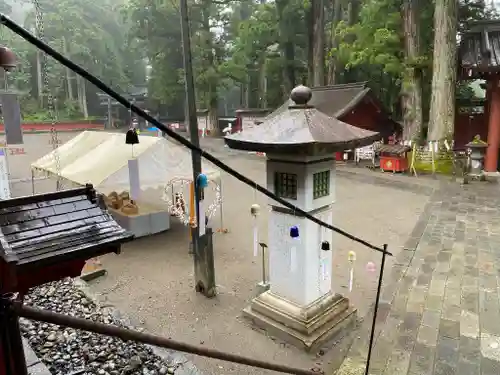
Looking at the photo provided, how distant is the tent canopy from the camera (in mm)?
8742

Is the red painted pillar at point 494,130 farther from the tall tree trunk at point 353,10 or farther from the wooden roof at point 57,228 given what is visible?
the wooden roof at point 57,228

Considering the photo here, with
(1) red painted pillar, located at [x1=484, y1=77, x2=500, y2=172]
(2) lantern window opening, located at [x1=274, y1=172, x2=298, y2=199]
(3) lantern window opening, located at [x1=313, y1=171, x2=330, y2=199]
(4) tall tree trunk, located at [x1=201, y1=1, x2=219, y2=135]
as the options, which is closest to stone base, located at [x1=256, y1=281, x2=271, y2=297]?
(2) lantern window opening, located at [x1=274, y1=172, x2=298, y2=199]

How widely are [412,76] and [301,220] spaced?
634 inches

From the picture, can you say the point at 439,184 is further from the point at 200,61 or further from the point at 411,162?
the point at 200,61

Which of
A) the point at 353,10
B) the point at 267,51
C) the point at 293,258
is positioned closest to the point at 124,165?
the point at 293,258

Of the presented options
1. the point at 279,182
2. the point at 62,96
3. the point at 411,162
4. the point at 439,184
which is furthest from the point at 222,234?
the point at 62,96

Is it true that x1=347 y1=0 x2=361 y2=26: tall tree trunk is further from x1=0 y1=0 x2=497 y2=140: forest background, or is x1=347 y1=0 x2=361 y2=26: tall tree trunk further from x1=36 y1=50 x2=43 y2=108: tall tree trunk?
x1=36 y1=50 x2=43 y2=108: tall tree trunk

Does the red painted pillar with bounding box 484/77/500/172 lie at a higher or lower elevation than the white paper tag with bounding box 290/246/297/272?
higher

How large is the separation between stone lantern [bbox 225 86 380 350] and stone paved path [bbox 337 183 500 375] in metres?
0.61

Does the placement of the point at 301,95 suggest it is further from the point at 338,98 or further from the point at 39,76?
the point at 39,76

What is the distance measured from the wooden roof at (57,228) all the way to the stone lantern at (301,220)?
1.92 m

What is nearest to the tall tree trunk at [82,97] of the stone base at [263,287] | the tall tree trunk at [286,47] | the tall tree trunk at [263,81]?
the tall tree trunk at [263,81]

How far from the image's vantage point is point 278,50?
2920cm

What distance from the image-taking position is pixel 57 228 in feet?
11.8
